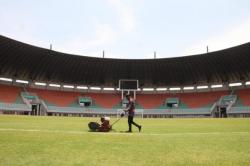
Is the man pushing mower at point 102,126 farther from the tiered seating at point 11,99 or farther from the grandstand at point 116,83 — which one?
the tiered seating at point 11,99

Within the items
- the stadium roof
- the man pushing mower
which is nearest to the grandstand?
the stadium roof

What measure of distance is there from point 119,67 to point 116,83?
18.2 feet

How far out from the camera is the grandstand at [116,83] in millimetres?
57031

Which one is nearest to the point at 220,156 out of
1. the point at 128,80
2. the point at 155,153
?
the point at 155,153

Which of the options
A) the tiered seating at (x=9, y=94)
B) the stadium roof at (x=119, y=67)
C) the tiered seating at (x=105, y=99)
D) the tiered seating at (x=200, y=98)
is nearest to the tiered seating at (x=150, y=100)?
the stadium roof at (x=119, y=67)

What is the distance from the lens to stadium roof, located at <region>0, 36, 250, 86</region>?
5541 centimetres

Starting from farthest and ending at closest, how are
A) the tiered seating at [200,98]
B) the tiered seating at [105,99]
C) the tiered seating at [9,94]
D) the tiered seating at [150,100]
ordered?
the tiered seating at [105,99] → the tiered seating at [150,100] → the tiered seating at [200,98] → the tiered seating at [9,94]

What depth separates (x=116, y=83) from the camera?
72.6 metres

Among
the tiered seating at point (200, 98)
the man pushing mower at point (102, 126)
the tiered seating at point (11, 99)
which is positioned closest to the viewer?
the man pushing mower at point (102, 126)

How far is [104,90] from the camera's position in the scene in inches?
2904

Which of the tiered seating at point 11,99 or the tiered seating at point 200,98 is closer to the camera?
the tiered seating at point 11,99

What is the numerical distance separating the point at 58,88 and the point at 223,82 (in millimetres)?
40834

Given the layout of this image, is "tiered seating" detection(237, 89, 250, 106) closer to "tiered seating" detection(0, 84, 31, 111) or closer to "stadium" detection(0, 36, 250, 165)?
"stadium" detection(0, 36, 250, 165)

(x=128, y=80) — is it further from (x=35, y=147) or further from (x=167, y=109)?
(x=35, y=147)
